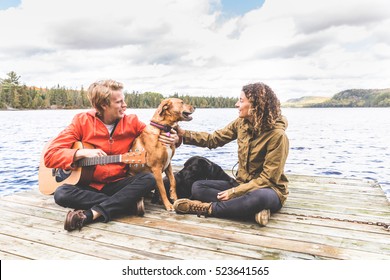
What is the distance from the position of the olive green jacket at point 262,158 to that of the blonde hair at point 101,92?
5.65ft

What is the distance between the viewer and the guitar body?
146 inches

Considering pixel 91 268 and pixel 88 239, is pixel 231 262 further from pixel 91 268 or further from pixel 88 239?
pixel 88 239

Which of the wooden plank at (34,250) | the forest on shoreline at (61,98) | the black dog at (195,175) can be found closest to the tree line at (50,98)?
the forest on shoreline at (61,98)

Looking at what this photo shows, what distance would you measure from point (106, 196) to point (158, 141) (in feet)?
3.13

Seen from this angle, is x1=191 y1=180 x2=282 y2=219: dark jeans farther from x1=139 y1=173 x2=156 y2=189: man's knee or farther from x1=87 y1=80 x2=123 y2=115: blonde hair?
x1=87 y1=80 x2=123 y2=115: blonde hair

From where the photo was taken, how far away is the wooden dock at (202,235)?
279 centimetres

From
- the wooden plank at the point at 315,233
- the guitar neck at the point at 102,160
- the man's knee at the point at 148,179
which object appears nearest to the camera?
the wooden plank at the point at 315,233

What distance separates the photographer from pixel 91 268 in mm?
2463

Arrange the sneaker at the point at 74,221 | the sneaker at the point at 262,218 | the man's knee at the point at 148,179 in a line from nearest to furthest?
the sneaker at the point at 74,221 → the sneaker at the point at 262,218 → the man's knee at the point at 148,179

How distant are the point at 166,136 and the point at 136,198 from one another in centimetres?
89

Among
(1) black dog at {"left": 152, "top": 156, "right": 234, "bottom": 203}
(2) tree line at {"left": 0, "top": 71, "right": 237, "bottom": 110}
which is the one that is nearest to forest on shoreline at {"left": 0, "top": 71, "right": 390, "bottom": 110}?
(2) tree line at {"left": 0, "top": 71, "right": 237, "bottom": 110}

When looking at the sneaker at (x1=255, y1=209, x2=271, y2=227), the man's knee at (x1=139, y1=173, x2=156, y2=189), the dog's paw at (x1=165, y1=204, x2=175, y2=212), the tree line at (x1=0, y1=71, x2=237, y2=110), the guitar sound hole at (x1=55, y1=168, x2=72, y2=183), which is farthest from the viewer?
the tree line at (x1=0, y1=71, x2=237, y2=110)

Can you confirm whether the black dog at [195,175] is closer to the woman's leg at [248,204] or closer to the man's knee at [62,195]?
the woman's leg at [248,204]

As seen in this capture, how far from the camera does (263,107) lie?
3562 mm
